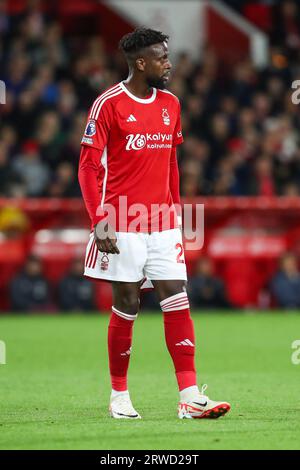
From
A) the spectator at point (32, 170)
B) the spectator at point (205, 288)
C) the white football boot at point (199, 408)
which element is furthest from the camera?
the spectator at point (32, 170)

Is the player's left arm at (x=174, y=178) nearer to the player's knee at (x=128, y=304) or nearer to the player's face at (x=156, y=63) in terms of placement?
the player's face at (x=156, y=63)

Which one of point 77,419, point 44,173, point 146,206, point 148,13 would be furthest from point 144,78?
point 148,13

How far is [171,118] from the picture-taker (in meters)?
7.27

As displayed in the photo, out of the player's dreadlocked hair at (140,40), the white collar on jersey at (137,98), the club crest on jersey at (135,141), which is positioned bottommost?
the club crest on jersey at (135,141)

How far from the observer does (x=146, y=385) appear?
8922mm

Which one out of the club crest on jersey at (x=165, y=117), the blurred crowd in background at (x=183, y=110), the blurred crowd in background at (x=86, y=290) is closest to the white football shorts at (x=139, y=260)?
the club crest on jersey at (x=165, y=117)

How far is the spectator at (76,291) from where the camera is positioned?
16516mm

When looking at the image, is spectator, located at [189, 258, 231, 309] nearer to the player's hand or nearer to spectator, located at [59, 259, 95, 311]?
spectator, located at [59, 259, 95, 311]

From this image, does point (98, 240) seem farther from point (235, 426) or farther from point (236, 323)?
point (236, 323)

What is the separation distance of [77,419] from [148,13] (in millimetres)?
15865

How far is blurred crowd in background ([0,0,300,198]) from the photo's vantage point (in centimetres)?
1733

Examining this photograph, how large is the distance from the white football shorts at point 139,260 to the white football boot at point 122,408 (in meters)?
0.71

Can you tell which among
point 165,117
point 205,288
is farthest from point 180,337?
point 205,288

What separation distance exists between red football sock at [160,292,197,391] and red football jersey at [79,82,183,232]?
0.47 meters
